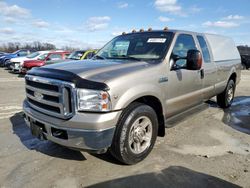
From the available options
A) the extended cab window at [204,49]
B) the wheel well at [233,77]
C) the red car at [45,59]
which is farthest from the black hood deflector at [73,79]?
the red car at [45,59]

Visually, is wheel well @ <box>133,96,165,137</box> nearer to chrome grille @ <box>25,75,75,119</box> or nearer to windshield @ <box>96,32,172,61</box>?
windshield @ <box>96,32,172,61</box>

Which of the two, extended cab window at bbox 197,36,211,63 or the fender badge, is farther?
extended cab window at bbox 197,36,211,63

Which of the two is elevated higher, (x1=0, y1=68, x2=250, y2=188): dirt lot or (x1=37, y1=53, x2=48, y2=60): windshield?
(x1=37, y1=53, x2=48, y2=60): windshield

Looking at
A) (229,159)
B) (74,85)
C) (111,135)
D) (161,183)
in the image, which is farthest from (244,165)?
(74,85)

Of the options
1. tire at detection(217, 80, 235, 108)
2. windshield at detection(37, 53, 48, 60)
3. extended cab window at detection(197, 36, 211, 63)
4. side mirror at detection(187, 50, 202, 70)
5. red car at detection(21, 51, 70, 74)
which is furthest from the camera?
windshield at detection(37, 53, 48, 60)

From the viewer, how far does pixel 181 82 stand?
4.30 m

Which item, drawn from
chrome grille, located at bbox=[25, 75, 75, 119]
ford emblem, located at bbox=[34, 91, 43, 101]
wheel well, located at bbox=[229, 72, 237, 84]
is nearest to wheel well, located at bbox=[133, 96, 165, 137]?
chrome grille, located at bbox=[25, 75, 75, 119]

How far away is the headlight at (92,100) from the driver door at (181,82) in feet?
4.77

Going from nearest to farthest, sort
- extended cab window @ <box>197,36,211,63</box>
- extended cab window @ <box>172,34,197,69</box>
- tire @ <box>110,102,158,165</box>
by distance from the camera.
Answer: tire @ <box>110,102,158,165</box> → extended cab window @ <box>172,34,197,69</box> → extended cab window @ <box>197,36,211,63</box>

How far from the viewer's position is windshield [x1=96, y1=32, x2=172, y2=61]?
4195 mm

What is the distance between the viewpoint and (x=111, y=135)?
301 centimetres

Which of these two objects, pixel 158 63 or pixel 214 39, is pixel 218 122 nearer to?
pixel 214 39

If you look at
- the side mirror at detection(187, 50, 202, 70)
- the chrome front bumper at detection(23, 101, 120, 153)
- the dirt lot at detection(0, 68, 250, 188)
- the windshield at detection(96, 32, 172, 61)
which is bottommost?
the dirt lot at detection(0, 68, 250, 188)

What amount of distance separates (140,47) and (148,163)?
2.06 m
